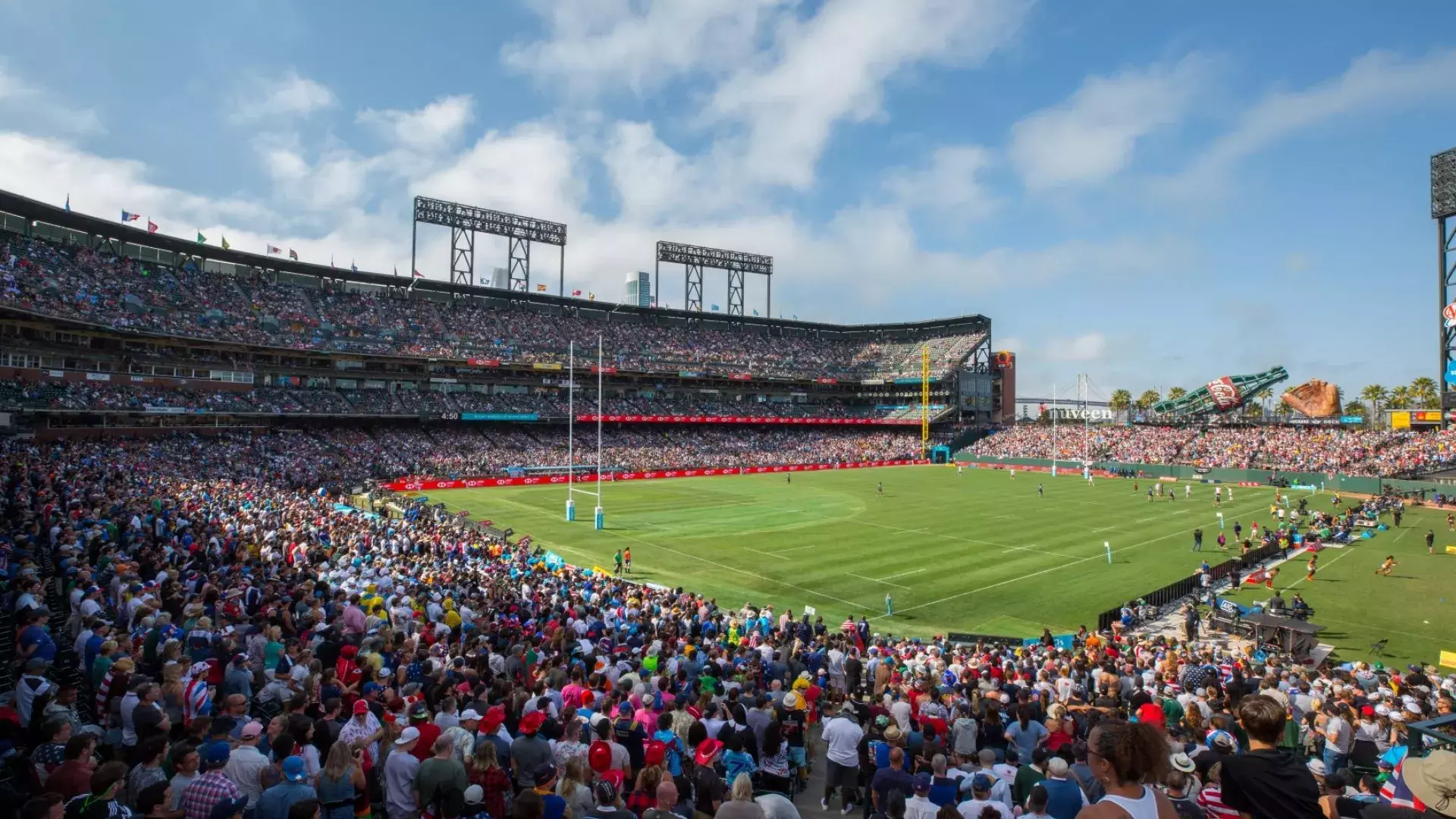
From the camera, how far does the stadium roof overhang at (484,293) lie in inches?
2080

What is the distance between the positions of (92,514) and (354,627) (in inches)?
470

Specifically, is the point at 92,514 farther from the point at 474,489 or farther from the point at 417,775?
the point at 474,489

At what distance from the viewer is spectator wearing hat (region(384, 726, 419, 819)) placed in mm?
6516

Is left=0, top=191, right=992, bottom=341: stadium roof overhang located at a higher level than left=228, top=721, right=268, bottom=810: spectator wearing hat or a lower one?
higher

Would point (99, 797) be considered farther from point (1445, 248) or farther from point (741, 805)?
point (1445, 248)

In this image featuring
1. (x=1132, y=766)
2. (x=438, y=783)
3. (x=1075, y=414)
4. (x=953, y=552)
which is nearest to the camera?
(x=1132, y=766)

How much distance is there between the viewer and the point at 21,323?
4162cm

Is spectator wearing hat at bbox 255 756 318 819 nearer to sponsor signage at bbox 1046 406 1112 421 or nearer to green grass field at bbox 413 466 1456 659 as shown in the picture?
green grass field at bbox 413 466 1456 659

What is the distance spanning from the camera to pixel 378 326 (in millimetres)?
73062

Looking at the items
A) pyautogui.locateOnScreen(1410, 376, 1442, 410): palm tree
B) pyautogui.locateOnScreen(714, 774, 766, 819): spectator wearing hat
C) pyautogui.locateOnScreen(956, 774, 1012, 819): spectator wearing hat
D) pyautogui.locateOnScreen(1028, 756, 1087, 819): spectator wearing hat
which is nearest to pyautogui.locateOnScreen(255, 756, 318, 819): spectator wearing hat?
pyautogui.locateOnScreen(714, 774, 766, 819): spectator wearing hat

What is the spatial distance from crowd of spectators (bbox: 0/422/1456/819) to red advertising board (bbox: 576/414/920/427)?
59.4 meters

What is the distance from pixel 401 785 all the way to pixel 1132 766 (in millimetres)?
6073

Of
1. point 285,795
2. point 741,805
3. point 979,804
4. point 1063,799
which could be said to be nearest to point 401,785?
point 285,795

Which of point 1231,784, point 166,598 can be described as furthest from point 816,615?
point 1231,784
